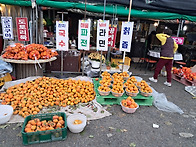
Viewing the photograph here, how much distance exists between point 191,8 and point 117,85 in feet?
19.4

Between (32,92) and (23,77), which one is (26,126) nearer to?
(32,92)

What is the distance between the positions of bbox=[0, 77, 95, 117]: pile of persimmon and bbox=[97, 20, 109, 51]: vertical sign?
5.37 ft

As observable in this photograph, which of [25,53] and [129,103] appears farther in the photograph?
[25,53]

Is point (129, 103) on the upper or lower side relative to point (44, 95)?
lower

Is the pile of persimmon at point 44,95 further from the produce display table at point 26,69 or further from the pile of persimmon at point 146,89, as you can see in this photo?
the pile of persimmon at point 146,89

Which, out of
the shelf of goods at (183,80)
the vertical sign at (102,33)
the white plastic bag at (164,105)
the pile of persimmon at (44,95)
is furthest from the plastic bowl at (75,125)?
the shelf of goods at (183,80)

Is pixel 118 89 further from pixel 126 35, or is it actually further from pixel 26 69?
pixel 26 69

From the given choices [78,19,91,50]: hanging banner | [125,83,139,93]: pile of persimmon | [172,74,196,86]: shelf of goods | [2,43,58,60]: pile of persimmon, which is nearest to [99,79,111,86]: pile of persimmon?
[125,83,139,93]: pile of persimmon

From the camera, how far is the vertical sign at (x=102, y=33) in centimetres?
521

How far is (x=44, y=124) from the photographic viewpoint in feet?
9.95

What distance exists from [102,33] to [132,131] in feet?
11.4

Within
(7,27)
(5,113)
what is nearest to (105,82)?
(5,113)

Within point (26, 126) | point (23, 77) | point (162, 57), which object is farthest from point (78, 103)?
point (162, 57)

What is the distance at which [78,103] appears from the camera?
437 centimetres
